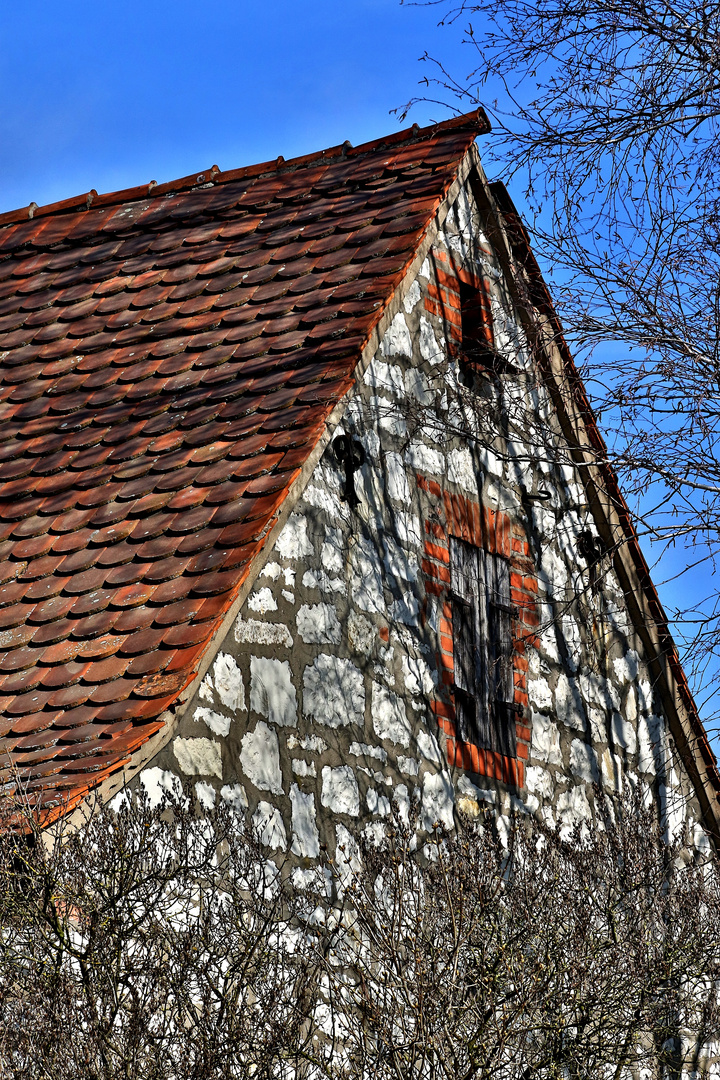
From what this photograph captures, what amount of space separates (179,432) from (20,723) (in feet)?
5.78

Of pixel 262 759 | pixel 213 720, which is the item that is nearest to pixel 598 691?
pixel 262 759

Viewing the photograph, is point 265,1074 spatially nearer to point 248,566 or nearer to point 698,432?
point 248,566

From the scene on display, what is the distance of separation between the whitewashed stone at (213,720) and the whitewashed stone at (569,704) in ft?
8.12

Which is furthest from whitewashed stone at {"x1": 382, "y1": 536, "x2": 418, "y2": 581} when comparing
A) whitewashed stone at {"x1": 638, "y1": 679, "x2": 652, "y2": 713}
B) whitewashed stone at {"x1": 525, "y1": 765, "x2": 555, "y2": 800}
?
whitewashed stone at {"x1": 638, "y1": 679, "x2": 652, "y2": 713}

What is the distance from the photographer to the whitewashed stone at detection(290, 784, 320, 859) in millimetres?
5020

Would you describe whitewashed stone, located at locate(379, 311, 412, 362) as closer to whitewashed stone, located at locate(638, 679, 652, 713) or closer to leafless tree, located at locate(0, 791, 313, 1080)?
whitewashed stone, located at locate(638, 679, 652, 713)

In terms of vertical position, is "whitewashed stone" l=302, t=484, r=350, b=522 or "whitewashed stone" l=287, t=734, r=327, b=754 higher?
"whitewashed stone" l=302, t=484, r=350, b=522

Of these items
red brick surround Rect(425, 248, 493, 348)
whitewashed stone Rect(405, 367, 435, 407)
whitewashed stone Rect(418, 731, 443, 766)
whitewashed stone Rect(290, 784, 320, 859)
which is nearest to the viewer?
whitewashed stone Rect(290, 784, 320, 859)

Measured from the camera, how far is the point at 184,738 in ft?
15.4

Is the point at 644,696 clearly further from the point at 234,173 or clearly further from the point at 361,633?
the point at 234,173

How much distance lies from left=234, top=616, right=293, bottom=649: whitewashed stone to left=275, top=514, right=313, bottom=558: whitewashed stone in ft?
1.03

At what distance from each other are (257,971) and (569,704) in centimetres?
352

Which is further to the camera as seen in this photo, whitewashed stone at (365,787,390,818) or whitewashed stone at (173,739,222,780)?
whitewashed stone at (365,787,390,818)

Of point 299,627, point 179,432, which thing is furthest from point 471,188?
point 299,627
